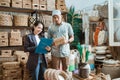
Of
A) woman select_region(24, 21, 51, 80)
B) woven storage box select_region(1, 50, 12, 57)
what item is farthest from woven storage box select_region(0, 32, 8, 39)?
woman select_region(24, 21, 51, 80)

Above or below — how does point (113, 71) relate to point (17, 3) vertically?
below

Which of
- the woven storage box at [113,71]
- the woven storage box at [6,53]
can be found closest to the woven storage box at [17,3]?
the woven storage box at [6,53]

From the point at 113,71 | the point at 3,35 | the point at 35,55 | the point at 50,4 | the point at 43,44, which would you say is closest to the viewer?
the point at 43,44

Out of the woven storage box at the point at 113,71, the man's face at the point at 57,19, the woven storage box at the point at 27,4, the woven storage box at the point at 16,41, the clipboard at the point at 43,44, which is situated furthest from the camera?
the woven storage box at the point at 27,4

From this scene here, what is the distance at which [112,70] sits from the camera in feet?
11.7

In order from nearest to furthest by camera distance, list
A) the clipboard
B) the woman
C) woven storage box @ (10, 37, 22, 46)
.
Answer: the clipboard, the woman, woven storage box @ (10, 37, 22, 46)

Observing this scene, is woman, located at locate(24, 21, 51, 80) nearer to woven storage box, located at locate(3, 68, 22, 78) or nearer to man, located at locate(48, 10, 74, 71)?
man, located at locate(48, 10, 74, 71)

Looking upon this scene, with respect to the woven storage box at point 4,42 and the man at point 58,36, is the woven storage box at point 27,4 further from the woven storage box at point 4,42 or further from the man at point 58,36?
the man at point 58,36

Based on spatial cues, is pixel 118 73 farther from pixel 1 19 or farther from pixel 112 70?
pixel 1 19

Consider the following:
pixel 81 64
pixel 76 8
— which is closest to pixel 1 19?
pixel 76 8

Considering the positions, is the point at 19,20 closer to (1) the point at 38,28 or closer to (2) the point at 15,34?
(2) the point at 15,34

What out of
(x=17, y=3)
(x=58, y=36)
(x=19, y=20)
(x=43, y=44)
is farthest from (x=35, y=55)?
(x=17, y=3)

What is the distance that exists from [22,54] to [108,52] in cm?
190

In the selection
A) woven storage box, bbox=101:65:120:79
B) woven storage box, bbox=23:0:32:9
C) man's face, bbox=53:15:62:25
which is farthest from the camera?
woven storage box, bbox=23:0:32:9
